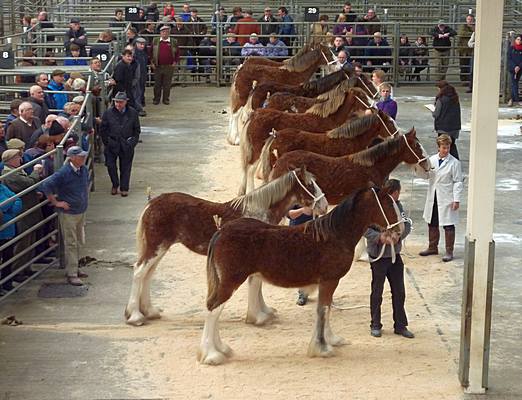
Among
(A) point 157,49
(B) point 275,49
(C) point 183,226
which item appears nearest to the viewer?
(C) point 183,226

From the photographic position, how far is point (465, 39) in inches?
1115

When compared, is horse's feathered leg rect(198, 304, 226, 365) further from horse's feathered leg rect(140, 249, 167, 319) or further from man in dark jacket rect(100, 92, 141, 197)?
man in dark jacket rect(100, 92, 141, 197)

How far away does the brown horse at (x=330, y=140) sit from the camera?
1421cm

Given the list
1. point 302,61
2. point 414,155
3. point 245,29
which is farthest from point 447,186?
point 245,29

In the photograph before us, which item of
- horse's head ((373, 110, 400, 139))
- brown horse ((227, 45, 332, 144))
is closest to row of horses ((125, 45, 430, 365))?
horse's head ((373, 110, 400, 139))

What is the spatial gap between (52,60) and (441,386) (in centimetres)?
1452

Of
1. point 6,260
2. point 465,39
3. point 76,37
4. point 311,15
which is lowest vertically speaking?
point 6,260

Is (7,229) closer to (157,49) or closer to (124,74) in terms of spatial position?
(124,74)

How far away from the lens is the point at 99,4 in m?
31.3

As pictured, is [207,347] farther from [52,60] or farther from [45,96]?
[52,60]

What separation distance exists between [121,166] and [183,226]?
5.73m

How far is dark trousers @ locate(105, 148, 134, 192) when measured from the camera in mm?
16141

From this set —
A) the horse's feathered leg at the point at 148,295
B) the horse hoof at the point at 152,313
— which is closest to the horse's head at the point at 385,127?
the horse's feathered leg at the point at 148,295

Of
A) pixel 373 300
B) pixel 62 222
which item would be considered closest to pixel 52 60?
pixel 62 222
